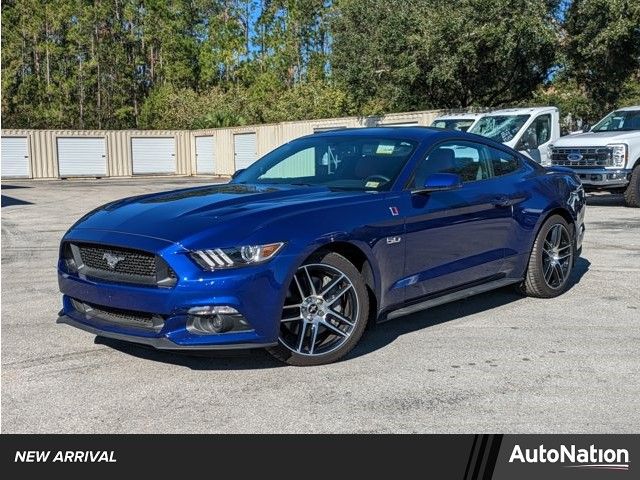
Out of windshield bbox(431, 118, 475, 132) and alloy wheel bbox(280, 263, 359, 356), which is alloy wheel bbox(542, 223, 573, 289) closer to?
alloy wheel bbox(280, 263, 359, 356)

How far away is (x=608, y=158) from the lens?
1489cm

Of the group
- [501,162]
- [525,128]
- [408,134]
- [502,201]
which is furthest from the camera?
[525,128]

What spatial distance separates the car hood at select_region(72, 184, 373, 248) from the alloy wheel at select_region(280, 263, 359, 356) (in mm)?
425

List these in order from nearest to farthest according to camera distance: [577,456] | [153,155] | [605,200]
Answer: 1. [577,456]
2. [605,200]
3. [153,155]

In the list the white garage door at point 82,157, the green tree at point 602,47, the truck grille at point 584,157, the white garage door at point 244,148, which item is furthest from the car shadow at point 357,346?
the white garage door at point 82,157

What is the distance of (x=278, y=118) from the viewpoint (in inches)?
1699

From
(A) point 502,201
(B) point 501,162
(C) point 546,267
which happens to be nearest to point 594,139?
(C) point 546,267

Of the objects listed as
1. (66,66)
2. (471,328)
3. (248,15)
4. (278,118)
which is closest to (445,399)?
(471,328)

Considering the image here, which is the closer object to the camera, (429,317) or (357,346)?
(357,346)

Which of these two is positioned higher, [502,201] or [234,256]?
[502,201]

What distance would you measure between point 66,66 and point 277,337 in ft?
186

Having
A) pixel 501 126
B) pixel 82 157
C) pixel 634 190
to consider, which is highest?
pixel 501 126

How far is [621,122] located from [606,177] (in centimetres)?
196

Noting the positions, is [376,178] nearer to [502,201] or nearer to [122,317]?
[502,201]
